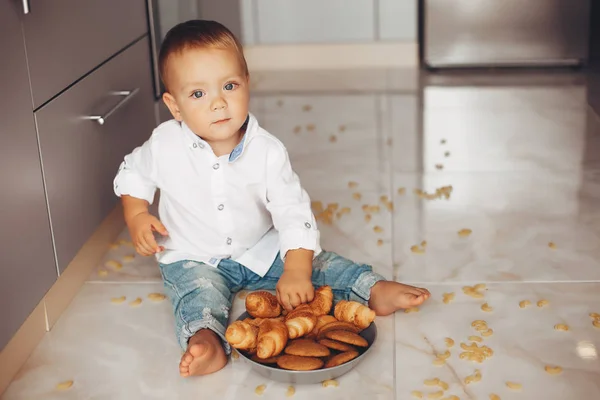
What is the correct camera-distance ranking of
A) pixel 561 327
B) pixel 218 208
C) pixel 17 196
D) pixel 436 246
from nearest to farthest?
pixel 17 196
pixel 561 327
pixel 218 208
pixel 436 246

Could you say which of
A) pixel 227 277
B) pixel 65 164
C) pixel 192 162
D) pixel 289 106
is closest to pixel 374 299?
pixel 227 277

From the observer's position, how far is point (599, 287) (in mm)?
1833

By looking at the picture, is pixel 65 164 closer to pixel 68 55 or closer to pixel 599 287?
pixel 68 55

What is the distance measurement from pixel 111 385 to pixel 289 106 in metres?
1.89

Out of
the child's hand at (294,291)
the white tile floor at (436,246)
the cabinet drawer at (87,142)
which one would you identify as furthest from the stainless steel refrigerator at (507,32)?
the child's hand at (294,291)

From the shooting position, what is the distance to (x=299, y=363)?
1.47 meters

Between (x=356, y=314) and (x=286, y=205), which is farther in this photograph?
(x=286, y=205)

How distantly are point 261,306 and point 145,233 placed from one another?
290 millimetres

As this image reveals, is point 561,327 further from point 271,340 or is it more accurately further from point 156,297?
point 156,297

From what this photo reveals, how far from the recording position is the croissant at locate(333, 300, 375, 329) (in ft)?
5.22

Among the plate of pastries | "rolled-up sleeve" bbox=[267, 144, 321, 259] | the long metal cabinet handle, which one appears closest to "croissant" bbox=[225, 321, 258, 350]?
the plate of pastries

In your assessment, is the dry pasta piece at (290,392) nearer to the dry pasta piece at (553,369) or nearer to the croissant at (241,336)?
the croissant at (241,336)

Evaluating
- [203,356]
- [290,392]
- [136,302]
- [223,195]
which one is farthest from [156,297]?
[290,392]

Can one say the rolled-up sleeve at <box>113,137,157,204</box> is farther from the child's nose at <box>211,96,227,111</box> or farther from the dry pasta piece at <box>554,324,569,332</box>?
the dry pasta piece at <box>554,324,569,332</box>
